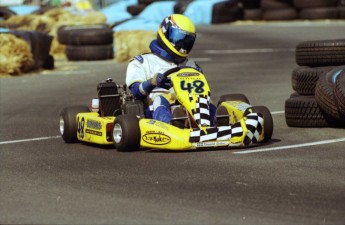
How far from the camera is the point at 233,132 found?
8047 millimetres

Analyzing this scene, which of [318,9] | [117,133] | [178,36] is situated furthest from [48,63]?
[318,9]

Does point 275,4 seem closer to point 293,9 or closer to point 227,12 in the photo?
point 293,9

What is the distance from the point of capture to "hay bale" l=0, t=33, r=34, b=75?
1652cm

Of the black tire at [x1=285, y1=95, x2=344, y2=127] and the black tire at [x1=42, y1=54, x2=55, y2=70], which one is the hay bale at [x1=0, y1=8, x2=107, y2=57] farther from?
the black tire at [x1=285, y1=95, x2=344, y2=127]

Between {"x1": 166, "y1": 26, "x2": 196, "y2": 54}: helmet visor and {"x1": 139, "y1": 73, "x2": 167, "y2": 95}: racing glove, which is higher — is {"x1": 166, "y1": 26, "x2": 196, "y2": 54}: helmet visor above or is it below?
above

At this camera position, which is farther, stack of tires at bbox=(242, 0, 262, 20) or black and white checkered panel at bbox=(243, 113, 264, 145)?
stack of tires at bbox=(242, 0, 262, 20)

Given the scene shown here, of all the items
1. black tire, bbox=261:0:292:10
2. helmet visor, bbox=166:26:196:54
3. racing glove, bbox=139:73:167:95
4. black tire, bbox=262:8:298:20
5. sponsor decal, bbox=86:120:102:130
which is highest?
helmet visor, bbox=166:26:196:54

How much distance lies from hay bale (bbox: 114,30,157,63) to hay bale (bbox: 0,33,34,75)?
249 centimetres

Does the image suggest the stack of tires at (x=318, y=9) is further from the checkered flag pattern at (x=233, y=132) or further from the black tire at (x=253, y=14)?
the checkered flag pattern at (x=233, y=132)

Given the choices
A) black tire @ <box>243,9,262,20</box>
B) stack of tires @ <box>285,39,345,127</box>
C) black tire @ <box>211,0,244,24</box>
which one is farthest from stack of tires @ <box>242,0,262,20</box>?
stack of tires @ <box>285,39,345,127</box>

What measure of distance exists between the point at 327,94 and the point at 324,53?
39.1 inches

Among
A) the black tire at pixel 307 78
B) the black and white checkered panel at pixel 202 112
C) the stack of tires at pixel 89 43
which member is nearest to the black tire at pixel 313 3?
the stack of tires at pixel 89 43

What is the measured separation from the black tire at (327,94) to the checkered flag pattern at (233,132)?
1.01 metres

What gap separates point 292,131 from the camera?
30.9 feet
